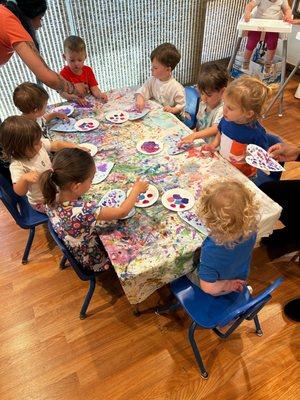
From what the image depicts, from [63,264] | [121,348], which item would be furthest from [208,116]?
[121,348]

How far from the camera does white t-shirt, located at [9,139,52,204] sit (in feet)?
5.28

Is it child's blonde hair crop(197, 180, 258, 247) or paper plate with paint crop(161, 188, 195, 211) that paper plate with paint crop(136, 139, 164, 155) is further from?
child's blonde hair crop(197, 180, 258, 247)

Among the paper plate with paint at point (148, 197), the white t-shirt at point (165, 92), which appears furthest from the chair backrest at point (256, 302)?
the white t-shirt at point (165, 92)

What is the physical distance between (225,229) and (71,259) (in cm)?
71

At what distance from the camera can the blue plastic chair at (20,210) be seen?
1.66m

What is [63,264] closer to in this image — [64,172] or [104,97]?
[64,172]

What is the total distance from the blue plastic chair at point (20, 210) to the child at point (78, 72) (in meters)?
0.79

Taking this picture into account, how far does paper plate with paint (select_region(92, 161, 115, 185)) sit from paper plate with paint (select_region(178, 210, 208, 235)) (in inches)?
17.8

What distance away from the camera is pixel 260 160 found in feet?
4.83

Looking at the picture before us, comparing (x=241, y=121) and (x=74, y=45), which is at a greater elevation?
→ (x=74, y=45)

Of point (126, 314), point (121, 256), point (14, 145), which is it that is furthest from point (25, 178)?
point (126, 314)

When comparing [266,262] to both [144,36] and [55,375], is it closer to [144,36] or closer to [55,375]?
[55,375]

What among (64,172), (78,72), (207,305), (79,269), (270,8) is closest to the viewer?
(64,172)

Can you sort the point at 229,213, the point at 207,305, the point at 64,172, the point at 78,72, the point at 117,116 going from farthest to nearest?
the point at 78,72 → the point at 117,116 → the point at 207,305 → the point at 64,172 → the point at 229,213
